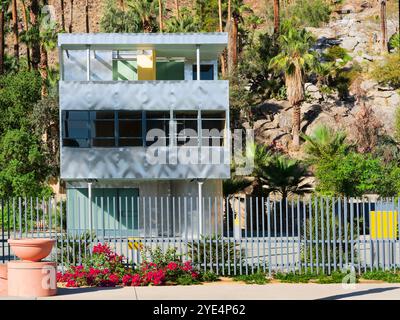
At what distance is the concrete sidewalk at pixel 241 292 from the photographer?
17.8 m

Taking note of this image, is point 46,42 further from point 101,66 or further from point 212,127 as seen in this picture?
point 212,127

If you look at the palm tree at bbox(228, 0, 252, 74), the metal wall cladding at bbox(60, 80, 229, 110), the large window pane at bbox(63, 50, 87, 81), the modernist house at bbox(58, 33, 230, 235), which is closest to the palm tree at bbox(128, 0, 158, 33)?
the palm tree at bbox(228, 0, 252, 74)

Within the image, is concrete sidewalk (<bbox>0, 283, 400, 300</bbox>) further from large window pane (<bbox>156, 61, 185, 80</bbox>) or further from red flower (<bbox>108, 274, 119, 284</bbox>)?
large window pane (<bbox>156, 61, 185, 80</bbox>)

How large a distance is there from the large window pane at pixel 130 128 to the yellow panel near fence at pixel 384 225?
14770 millimetres

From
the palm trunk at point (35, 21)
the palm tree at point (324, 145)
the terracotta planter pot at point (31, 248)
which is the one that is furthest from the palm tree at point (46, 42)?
the terracotta planter pot at point (31, 248)

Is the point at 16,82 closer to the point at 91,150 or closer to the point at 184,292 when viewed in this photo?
the point at 91,150

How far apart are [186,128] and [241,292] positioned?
58.2ft

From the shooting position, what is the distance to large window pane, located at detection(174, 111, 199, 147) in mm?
35812

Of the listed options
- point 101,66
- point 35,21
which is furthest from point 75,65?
point 35,21

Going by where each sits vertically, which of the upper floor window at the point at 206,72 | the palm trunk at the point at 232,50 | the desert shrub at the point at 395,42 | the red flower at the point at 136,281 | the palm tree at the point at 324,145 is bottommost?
the red flower at the point at 136,281

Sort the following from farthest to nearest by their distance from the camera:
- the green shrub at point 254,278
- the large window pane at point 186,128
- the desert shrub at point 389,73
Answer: the desert shrub at point 389,73 < the large window pane at point 186,128 < the green shrub at point 254,278

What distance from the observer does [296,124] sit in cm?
5838

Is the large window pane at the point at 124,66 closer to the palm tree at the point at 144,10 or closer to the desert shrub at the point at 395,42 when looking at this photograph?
the palm tree at the point at 144,10

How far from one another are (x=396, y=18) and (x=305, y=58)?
35.5 m
